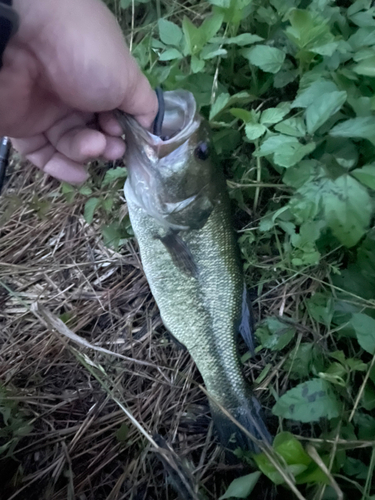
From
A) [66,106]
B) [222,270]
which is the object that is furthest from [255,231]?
[66,106]

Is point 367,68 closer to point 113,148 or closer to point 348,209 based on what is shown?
point 348,209

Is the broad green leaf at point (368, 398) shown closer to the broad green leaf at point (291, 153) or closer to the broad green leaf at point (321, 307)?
the broad green leaf at point (321, 307)

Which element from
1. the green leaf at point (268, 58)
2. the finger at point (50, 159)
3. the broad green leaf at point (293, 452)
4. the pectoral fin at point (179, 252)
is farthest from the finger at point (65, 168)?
the broad green leaf at point (293, 452)

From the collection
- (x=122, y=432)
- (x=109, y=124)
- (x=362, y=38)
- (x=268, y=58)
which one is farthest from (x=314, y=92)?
(x=122, y=432)

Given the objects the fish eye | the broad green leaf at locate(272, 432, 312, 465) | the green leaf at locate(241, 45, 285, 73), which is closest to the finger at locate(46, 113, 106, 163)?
the fish eye

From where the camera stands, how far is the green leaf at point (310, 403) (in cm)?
142

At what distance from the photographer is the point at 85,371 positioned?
215 centimetres

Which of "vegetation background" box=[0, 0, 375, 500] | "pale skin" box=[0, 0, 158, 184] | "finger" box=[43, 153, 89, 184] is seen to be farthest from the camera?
"finger" box=[43, 153, 89, 184]

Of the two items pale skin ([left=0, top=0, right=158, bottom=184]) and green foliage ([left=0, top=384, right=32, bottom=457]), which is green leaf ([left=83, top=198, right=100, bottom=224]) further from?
green foliage ([left=0, top=384, right=32, bottom=457])

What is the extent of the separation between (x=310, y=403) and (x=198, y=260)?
0.84m

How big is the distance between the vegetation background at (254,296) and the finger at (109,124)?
13.0 inches

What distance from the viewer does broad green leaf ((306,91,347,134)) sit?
5.03 ft

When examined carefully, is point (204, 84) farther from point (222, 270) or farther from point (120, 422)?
point (120, 422)

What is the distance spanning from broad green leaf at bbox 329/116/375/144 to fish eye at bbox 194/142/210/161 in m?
0.55
